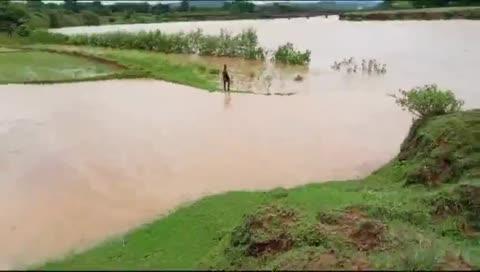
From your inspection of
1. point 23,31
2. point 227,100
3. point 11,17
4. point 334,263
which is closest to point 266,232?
point 334,263

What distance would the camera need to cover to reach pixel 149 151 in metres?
15.0

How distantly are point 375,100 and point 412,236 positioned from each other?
49.3ft

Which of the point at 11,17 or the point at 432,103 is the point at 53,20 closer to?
the point at 11,17

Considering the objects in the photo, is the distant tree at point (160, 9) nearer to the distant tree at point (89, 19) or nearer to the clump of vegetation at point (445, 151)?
the distant tree at point (89, 19)

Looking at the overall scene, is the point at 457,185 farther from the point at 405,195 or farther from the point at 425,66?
the point at 425,66

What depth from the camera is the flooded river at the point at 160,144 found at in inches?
430

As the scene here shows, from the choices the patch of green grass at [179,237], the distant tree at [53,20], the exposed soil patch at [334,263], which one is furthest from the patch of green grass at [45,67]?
the distant tree at [53,20]

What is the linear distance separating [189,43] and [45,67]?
32.3ft

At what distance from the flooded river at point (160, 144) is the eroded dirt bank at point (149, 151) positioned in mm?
33

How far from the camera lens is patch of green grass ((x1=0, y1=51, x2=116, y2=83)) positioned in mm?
26625

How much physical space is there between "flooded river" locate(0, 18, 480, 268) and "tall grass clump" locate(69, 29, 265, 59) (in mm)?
6845

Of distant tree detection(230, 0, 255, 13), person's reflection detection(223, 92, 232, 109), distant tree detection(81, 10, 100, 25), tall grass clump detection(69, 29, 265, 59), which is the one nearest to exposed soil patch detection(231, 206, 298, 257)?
person's reflection detection(223, 92, 232, 109)

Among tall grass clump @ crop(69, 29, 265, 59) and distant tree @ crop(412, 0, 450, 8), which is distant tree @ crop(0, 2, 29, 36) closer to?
tall grass clump @ crop(69, 29, 265, 59)

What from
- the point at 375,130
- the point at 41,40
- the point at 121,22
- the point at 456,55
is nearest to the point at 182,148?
→ the point at 375,130
